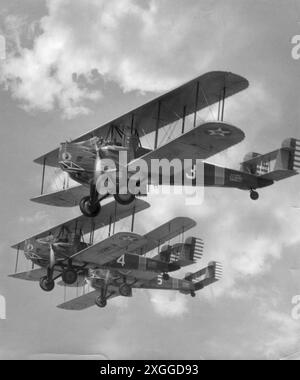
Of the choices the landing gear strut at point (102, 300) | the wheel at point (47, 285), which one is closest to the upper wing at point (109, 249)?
the wheel at point (47, 285)

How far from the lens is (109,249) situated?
25562 millimetres

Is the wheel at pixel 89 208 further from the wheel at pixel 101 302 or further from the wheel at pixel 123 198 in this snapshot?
the wheel at pixel 101 302

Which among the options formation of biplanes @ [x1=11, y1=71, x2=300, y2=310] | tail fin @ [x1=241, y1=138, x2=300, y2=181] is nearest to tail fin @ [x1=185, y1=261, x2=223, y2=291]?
formation of biplanes @ [x1=11, y1=71, x2=300, y2=310]

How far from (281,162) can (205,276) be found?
10.9 meters

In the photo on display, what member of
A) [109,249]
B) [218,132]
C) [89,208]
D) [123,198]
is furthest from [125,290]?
[218,132]

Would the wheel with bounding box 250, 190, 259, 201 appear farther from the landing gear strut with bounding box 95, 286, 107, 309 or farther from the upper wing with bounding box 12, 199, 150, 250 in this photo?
the landing gear strut with bounding box 95, 286, 107, 309

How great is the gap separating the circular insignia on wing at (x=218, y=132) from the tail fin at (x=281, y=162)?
4701 millimetres

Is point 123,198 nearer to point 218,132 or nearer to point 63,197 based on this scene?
point 218,132

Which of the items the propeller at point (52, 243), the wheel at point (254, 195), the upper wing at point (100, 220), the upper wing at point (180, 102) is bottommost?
the propeller at point (52, 243)

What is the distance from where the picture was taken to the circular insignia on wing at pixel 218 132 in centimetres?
1751

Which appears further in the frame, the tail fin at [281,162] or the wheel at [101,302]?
the wheel at [101,302]

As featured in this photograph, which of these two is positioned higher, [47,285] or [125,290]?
[125,290]
